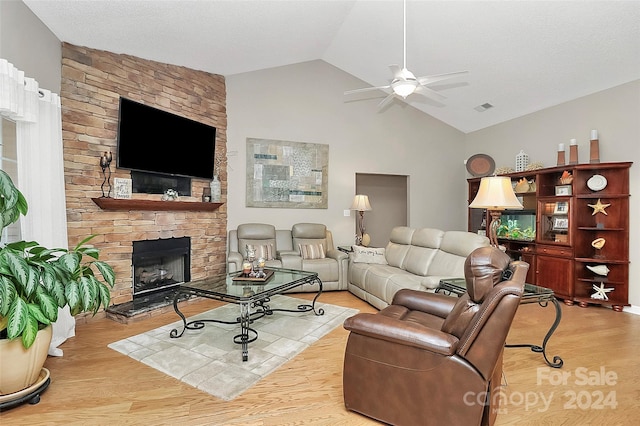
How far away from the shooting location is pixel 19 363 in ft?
6.50

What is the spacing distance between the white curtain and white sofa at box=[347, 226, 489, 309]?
3.13 meters

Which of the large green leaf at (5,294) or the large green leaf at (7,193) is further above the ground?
the large green leaf at (7,193)

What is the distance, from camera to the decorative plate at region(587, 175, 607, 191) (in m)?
4.23

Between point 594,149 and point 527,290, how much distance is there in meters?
2.95

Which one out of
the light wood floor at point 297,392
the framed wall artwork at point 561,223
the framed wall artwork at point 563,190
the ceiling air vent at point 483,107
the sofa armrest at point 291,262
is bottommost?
the light wood floor at point 297,392

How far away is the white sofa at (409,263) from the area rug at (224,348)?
20.9 inches

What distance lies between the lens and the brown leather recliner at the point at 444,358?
1.56 metres

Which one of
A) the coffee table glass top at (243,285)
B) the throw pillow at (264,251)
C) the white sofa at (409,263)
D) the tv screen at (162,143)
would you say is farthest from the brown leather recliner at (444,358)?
the tv screen at (162,143)

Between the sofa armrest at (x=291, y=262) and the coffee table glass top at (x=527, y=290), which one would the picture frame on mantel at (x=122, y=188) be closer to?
the sofa armrest at (x=291, y=262)

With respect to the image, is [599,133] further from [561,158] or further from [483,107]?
[483,107]

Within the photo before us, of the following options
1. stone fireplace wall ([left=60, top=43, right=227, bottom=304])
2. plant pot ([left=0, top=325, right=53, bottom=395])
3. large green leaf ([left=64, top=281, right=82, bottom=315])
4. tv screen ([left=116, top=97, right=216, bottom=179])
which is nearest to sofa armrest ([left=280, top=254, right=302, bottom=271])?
stone fireplace wall ([left=60, top=43, right=227, bottom=304])

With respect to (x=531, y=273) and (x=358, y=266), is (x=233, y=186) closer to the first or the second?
(x=358, y=266)

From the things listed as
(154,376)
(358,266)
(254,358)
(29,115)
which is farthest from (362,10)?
(154,376)

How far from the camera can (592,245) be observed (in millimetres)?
4363
